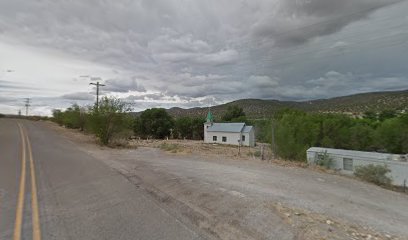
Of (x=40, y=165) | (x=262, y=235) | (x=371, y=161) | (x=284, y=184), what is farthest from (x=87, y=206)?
(x=371, y=161)

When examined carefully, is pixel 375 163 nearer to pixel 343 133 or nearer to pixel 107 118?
pixel 343 133

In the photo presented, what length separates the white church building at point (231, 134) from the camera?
6206 centimetres

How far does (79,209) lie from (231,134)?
58.0 meters

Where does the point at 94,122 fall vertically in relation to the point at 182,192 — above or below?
above

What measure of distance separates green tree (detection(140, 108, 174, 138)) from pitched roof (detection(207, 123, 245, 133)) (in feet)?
39.7

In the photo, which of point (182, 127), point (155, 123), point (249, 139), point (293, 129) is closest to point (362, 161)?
point (293, 129)

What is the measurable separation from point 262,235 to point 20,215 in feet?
15.6

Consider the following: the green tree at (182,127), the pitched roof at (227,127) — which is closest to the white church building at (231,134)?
the pitched roof at (227,127)

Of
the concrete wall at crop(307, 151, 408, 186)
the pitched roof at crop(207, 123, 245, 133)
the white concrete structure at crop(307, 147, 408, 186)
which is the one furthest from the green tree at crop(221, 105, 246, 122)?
the concrete wall at crop(307, 151, 408, 186)

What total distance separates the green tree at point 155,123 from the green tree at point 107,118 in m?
47.9

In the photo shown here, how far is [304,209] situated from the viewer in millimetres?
6695

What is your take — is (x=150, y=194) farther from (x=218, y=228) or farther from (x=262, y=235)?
(x=262, y=235)

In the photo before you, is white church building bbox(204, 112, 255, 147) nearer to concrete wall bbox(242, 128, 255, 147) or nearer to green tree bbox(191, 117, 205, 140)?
→ concrete wall bbox(242, 128, 255, 147)

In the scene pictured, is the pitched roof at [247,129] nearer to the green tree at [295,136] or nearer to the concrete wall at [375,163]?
the green tree at [295,136]
